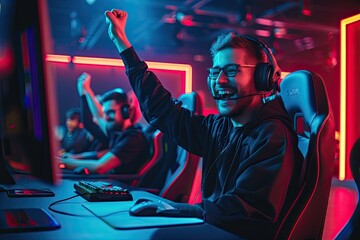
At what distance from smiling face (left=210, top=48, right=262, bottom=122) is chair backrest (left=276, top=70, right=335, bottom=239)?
254 mm

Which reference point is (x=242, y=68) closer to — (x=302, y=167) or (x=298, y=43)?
(x=302, y=167)

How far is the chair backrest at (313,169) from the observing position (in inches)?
46.9

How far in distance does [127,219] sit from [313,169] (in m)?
0.58

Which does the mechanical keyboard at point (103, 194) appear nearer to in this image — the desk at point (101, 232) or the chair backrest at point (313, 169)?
the desk at point (101, 232)

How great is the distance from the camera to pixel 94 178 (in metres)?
2.43

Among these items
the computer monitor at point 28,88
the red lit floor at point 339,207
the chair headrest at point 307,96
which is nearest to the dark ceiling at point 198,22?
the red lit floor at point 339,207

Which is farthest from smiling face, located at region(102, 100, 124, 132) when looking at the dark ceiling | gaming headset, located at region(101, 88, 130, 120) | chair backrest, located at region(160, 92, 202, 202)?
the dark ceiling

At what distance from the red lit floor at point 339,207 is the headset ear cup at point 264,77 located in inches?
69.6

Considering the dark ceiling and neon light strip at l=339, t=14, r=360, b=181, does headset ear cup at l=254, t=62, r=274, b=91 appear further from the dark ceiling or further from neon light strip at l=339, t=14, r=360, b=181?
the dark ceiling

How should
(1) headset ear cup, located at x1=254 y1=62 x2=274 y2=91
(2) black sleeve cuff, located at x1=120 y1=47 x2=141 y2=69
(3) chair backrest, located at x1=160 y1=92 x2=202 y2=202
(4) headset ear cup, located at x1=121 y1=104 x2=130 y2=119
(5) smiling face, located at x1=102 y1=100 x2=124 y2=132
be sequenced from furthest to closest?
(5) smiling face, located at x1=102 y1=100 x2=124 y2=132, (4) headset ear cup, located at x1=121 y1=104 x2=130 y2=119, (3) chair backrest, located at x1=160 y1=92 x2=202 y2=202, (2) black sleeve cuff, located at x1=120 y1=47 x2=141 y2=69, (1) headset ear cup, located at x1=254 y1=62 x2=274 y2=91

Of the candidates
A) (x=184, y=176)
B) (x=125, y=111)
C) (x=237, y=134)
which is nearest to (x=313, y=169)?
(x=237, y=134)

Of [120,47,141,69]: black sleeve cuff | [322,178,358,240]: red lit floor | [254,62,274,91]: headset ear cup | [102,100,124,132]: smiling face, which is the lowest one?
[322,178,358,240]: red lit floor

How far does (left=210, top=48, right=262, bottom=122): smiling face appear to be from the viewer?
1542mm

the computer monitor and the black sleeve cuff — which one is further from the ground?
the black sleeve cuff
